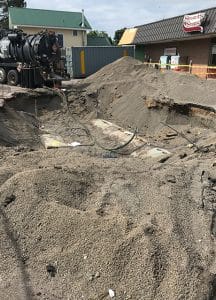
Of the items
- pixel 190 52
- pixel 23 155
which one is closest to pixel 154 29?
pixel 190 52

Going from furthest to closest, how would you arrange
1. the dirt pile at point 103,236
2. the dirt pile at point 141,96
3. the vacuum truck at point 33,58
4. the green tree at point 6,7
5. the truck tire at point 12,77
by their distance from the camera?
the green tree at point 6,7 → the truck tire at point 12,77 → the vacuum truck at point 33,58 → the dirt pile at point 141,96 → the dirt pile at point 103,236

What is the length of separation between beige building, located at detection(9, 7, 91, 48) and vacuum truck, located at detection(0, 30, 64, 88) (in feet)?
85.9

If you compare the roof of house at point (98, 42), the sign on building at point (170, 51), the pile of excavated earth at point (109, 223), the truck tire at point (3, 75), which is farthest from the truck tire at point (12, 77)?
the roof of house at point (98, 42)

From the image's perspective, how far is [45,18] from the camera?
45.7 m

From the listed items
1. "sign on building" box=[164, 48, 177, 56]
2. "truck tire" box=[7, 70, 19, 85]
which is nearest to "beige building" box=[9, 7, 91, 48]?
"sign on building" box=[164, 48, 177, 56]

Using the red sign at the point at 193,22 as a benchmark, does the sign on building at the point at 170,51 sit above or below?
below

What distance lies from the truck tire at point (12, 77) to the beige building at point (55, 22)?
85.9 ft

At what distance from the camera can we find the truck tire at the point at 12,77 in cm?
1851

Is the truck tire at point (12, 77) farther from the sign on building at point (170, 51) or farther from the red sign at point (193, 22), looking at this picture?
the sign on building at point (170, 51)

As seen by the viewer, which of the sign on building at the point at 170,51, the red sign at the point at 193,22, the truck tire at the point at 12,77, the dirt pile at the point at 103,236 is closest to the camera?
the dirt pile at the point at 103,236

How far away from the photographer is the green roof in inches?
1706

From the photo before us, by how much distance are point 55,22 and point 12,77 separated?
30090mm

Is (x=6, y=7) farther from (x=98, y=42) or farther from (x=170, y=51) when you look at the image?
(x=170, y=51)

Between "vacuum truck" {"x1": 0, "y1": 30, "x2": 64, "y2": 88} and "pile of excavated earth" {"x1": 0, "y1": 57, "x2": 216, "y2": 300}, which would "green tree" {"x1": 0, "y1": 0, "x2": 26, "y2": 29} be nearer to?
"vacuum truck" {"x1": 0, "y1": 30, "x2": 64, "y2": 88}
